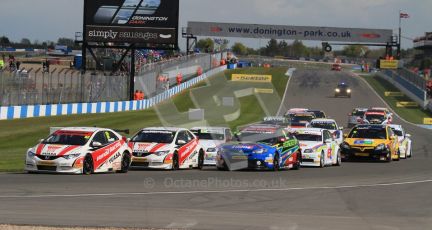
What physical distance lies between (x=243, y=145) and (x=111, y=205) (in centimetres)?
1031

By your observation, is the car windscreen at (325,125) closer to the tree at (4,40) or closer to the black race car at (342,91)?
the black race car at (342,91)

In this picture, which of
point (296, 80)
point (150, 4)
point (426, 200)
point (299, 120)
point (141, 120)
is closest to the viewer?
point (426, 200)

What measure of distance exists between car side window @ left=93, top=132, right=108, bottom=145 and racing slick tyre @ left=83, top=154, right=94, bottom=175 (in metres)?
0.58

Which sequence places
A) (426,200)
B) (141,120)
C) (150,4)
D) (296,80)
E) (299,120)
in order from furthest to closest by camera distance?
(296,80)
(150,4)
(141,120)
(299,120)
(426,200)

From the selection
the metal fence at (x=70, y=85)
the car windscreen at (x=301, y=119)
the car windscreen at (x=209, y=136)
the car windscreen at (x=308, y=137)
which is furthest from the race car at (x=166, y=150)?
the car windscreen at (x=301, y=119)

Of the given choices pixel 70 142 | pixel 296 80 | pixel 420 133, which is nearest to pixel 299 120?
pixel 420 133

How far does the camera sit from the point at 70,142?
836 inches

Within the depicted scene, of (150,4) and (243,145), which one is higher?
(150,4)

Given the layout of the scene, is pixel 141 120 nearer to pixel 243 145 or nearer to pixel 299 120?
pixel 299 120

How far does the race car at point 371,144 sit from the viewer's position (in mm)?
29641

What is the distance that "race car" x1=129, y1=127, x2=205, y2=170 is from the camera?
76.3ft

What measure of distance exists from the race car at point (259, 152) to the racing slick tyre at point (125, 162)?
8.66ft

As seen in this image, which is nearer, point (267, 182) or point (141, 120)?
point (267, 182)

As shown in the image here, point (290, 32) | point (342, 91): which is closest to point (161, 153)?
point (342, 91)
